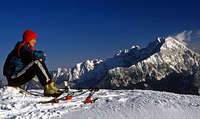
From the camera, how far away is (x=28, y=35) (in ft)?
27.4

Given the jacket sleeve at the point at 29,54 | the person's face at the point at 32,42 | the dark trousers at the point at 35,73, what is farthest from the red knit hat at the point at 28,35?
the dark trousers at the point at 35,73

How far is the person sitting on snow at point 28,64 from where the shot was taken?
8.09m

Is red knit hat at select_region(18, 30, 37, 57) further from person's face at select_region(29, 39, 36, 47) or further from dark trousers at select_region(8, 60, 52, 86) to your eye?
dark trousers at select_region(8, 60, 52, 86)

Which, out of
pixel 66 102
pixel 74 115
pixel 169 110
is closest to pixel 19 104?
pixel 66 102

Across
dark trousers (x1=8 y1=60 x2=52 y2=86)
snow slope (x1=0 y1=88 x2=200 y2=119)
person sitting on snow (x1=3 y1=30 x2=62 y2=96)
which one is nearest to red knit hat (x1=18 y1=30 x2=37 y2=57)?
person sitting on snow (x1=3 y1=30 x2=62 y2=96)

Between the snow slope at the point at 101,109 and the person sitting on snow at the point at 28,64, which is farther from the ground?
the person sitting on snow at the point at 28,64

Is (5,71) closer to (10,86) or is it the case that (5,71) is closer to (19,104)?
(10,86)

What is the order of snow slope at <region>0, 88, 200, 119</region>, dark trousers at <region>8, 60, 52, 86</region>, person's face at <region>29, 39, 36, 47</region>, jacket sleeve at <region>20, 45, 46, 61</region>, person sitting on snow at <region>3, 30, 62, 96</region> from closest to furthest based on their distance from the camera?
1. snow slope at <region>0, 88, 200, 119</region>
2. jacket sleeve at <region>20, 45, 46, 61</region>
3. person sitting on snow at <region>3, 30, 62, 96</region>
4. dark trousers at <region>8, 60, 52, 86</region>
5. person's face at <region>29, 39, 36, 47</region>

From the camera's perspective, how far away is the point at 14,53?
327 inches

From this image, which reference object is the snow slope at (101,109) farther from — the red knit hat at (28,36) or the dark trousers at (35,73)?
the red knit hat at (28,36)

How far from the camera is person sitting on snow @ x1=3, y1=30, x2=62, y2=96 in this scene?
8094 millimetres

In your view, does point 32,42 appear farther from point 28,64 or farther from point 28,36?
point 28,64

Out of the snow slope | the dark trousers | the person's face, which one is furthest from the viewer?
the person's face

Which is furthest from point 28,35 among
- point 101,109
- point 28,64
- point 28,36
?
point 101,109
